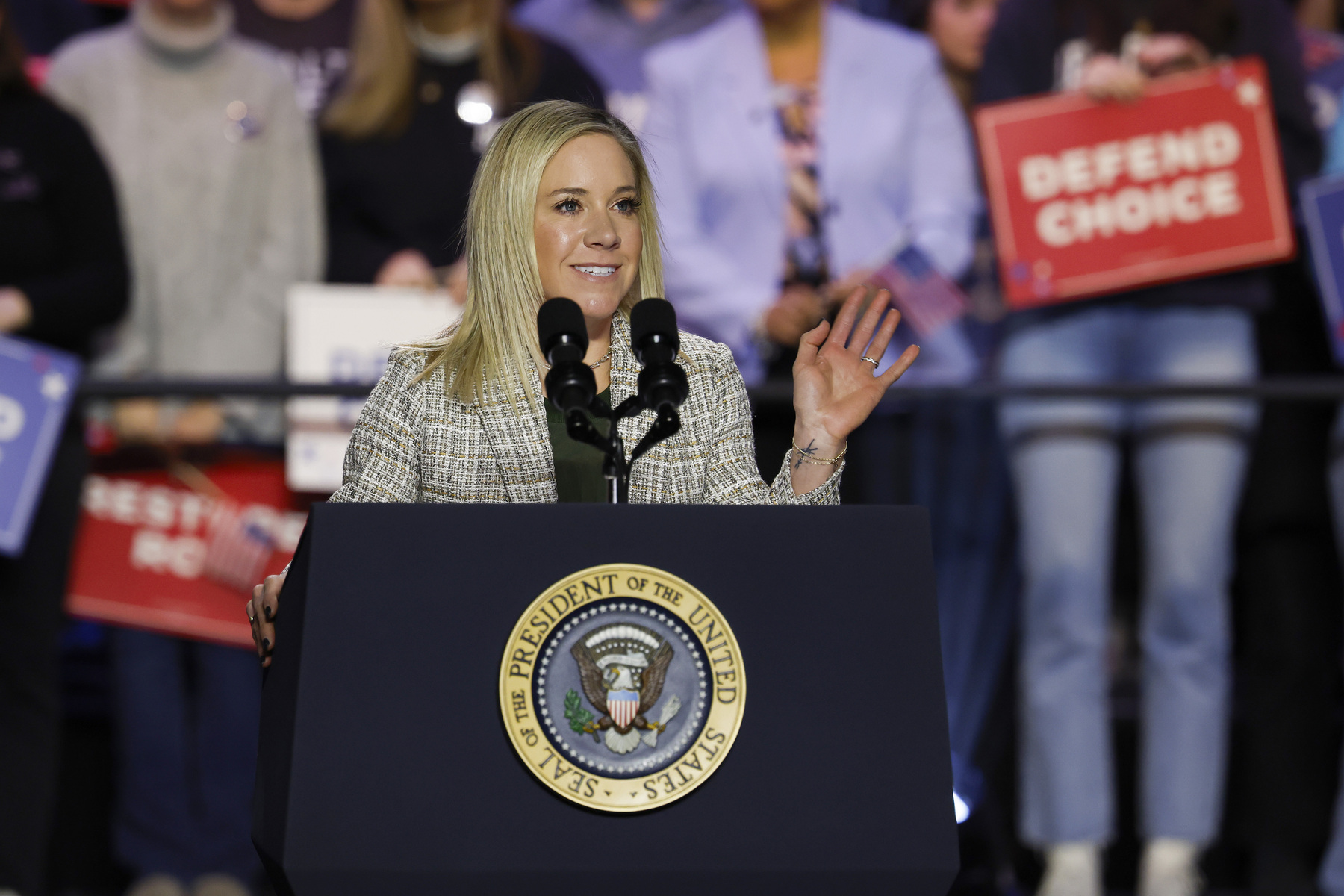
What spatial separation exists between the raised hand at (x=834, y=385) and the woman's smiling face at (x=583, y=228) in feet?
0.93

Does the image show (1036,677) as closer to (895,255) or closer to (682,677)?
(895,255)

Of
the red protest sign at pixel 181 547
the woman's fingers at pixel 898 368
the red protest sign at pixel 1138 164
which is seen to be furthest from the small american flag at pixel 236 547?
the woman's fingers at pixel 898 368

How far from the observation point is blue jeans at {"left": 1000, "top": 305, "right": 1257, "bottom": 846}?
350 cm

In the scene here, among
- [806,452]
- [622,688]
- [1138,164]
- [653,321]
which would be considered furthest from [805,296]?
[622,688]

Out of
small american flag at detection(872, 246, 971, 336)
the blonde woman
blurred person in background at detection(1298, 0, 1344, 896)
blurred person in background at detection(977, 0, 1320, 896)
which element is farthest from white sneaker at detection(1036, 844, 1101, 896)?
the blonde woman

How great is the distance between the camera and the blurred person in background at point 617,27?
405 cm

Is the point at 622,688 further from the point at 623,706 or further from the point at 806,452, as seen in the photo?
the point at 806,452

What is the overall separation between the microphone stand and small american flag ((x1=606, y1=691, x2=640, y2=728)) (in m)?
0.24

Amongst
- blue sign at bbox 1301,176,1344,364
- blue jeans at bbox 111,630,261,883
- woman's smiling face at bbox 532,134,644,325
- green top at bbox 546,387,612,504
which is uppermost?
blue sign at bbox 1301,176,1344,364

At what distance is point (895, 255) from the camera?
12.6 feet

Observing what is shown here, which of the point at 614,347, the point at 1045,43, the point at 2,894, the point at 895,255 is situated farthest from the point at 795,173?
the point at 2,894

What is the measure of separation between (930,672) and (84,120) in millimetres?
3041

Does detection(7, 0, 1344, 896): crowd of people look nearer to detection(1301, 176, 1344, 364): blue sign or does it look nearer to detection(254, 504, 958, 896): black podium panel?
detection(1301, 176, 1344, 364): blue sign

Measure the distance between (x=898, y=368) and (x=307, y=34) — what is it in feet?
8.70
